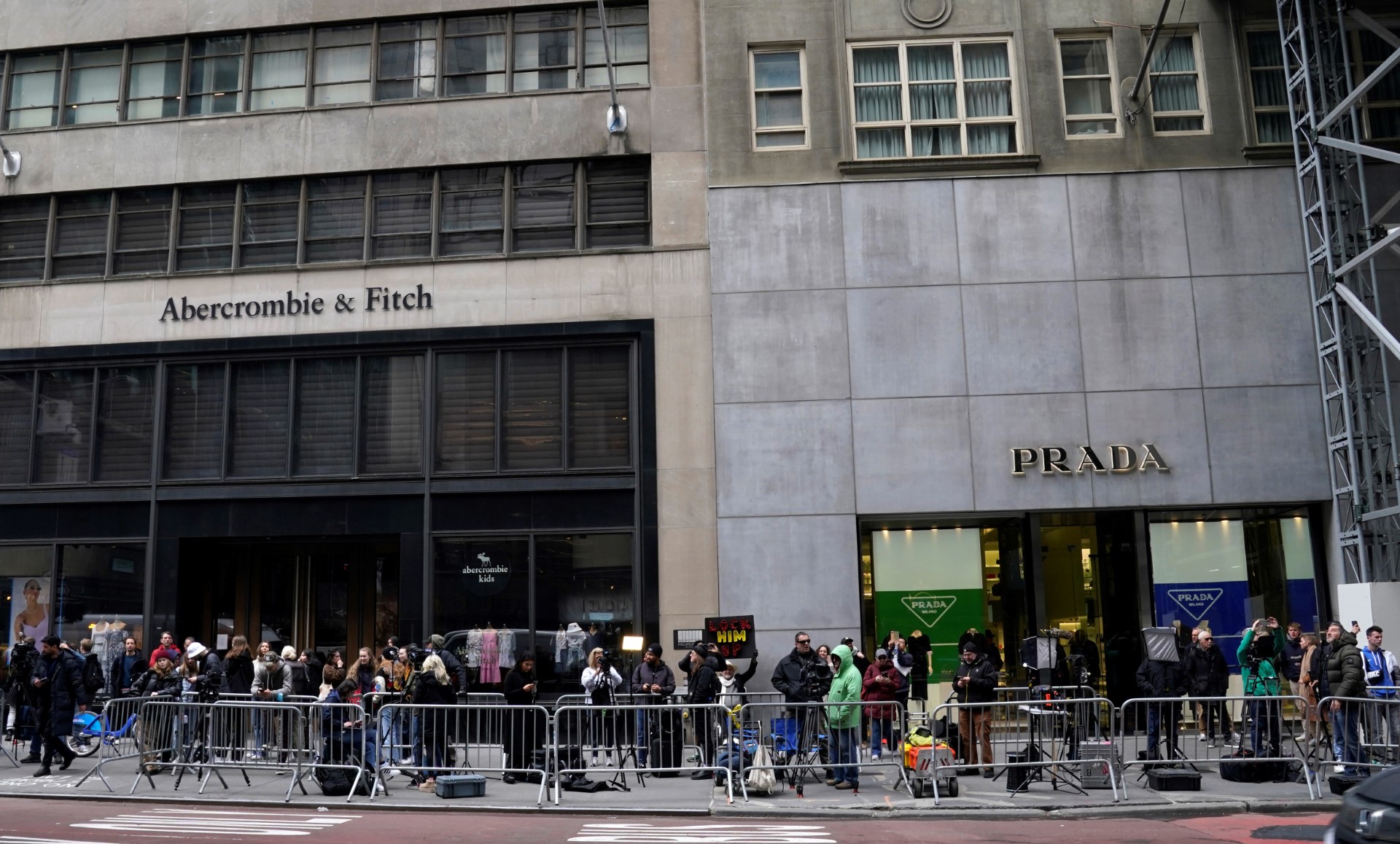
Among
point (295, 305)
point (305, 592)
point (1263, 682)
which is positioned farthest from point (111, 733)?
point (1263, 682)

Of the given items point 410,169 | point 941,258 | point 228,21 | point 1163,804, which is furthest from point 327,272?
point 1163,804

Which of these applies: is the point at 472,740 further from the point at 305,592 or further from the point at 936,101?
the point at 936,101

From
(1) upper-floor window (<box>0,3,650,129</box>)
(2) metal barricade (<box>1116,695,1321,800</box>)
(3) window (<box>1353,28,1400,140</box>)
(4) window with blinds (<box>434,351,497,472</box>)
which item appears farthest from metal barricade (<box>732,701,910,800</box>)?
(3) window (<box>1353,28,1400,140</box>)

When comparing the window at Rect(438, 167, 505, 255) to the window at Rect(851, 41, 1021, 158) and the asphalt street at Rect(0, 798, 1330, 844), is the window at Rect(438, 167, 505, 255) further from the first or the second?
the asphalt street at Rect(0, 798, 1330, 844)

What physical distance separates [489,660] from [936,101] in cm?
1328

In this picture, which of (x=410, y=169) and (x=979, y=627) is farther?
(x=410, y=169)

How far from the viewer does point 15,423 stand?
78.4ft

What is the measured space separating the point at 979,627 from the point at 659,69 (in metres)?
12.1

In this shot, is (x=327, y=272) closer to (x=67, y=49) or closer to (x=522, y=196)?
(x=522, y=196)

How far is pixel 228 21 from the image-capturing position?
964 inches

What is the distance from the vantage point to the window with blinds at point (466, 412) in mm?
22625

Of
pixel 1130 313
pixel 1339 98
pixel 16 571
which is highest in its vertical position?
pixel 1339 98

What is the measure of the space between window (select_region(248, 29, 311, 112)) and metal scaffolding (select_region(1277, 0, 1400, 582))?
60.6 ft

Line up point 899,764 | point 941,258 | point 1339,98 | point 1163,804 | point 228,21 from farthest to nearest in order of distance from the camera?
point 228,21 < point 941,258 < point 1339,98 < point 899,764 < point 1163,804
